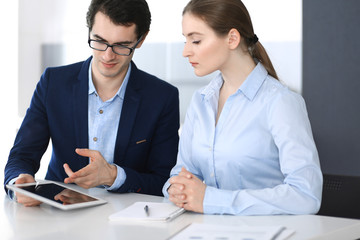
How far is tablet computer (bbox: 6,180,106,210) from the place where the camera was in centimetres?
170

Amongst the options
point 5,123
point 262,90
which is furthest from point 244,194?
point 5,123

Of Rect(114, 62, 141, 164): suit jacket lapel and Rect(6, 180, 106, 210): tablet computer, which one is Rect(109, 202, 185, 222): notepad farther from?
Rect(114, 62, 141, 164): suit jacket lapel

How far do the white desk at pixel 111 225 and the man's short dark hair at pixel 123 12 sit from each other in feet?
2.99

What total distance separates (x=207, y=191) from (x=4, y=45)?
448 cm

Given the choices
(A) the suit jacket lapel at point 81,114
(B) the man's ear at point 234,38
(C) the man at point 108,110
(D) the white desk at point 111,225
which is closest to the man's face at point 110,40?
(C) the man at point 108,110

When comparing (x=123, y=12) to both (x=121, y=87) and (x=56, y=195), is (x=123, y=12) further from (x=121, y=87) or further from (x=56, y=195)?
(x=56, y=195)

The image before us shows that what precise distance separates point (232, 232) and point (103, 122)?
45.1 inches

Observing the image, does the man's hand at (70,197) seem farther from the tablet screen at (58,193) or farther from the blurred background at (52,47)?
the blurred background at (52,47)

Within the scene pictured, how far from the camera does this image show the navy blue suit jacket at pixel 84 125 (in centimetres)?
238

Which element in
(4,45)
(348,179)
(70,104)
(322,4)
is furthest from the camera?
(4,45)

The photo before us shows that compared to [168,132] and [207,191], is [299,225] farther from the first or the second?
[168,132]

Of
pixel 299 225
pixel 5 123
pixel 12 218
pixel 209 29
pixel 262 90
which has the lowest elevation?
pixel 5 123

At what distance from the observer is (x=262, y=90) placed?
6.31 feet

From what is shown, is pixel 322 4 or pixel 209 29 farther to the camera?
pixel 322 4
